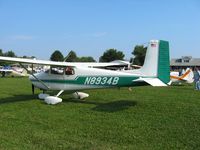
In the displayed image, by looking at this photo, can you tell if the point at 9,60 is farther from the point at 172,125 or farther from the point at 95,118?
the point at 172,125

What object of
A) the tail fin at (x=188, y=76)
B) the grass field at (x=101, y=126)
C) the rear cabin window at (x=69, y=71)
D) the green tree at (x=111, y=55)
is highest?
the green tree at (x=111, y=55)

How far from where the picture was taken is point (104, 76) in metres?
9.99

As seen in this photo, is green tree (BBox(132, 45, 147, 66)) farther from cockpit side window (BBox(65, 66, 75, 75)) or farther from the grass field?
the grass field

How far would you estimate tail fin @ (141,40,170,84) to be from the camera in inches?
369

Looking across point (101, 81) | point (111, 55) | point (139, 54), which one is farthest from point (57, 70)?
point (111, 55)

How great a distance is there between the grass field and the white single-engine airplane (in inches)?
32.1

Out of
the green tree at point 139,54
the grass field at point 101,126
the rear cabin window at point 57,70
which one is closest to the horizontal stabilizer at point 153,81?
the grass field at point 101,126

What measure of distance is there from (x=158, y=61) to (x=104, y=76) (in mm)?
1925

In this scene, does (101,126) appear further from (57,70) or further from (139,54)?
(139,54)

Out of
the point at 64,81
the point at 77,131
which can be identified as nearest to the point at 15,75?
the point at 64,81

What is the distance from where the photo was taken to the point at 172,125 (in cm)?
659

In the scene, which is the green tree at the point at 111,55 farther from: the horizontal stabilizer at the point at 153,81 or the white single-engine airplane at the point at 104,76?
the horizontal stabilizer at the point at 153,81

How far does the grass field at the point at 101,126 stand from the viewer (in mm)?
5168

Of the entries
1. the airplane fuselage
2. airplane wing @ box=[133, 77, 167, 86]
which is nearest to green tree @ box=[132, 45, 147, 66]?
the airplane fuselage
